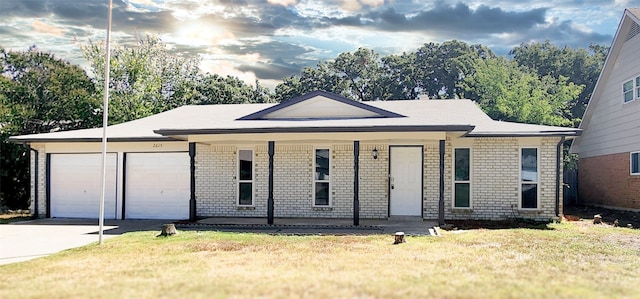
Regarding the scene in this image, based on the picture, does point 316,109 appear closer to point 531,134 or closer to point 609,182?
point 531,134

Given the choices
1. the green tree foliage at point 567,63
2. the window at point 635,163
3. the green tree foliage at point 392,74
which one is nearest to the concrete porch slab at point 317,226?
the window at point 635,163

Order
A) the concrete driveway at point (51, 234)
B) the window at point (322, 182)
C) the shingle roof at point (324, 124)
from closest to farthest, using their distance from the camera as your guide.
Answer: the concrete driveway at point (51, 234)
the shingle roof at point (324, 124)
the window at point (322, 182)

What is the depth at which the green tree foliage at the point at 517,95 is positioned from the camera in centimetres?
2931

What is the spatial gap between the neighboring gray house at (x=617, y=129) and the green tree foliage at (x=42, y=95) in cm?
2075

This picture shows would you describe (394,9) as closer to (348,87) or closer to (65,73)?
(65,73)

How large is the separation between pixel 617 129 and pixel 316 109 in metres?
11.4

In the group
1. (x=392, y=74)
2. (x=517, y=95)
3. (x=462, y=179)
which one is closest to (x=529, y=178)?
(x=462, y=179)

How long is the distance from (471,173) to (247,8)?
11.9 meters

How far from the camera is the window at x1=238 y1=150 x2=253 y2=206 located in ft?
54.6

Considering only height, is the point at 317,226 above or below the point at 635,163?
→ below

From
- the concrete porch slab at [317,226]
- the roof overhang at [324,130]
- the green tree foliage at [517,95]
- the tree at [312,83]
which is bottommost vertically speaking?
the concrete porch slab at [317,226]

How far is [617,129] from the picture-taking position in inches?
784

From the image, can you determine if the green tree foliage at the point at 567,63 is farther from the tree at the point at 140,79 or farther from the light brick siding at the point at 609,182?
the tree at the point at 140,79

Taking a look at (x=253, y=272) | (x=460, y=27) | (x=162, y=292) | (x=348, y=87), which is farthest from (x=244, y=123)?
(x=348, y=87)
